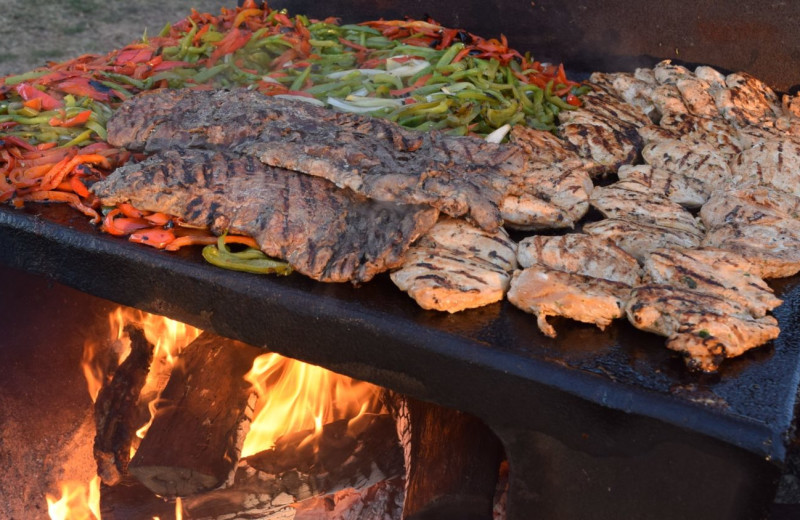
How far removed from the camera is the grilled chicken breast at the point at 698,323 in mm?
2492

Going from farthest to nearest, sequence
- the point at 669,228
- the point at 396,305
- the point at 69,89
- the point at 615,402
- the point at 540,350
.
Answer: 1. the point at 69,89
2. the point at 669,228
3. the point at 396,305
4. the point at 540,350
5. the point at 615,402

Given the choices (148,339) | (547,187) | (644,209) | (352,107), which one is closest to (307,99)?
(352,107)

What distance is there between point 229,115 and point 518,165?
4.80 feet

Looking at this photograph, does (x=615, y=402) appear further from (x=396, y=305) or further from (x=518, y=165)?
(x=518, y=165)

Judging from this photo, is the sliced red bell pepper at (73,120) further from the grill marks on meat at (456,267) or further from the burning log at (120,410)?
the grill marks on meat at (456,267)

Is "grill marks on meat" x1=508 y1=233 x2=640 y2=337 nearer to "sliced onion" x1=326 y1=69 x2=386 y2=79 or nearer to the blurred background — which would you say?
"sliced onion" x1=326 y1=69 x2=386 y2=79

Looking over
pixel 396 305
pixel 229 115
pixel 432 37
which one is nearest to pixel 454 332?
pixel 396 305

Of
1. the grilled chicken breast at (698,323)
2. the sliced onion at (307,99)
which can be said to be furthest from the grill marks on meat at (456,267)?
the sliced onion at (307,99)

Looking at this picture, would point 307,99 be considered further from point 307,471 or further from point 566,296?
point 566,296

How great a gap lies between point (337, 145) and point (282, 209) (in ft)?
1.42

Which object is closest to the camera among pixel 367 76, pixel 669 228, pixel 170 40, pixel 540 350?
pixel 540 350

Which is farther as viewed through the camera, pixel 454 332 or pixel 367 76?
pixel 367 76

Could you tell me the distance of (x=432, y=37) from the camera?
17.7ft

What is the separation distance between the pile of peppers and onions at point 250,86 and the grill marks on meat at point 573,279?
1.00m
